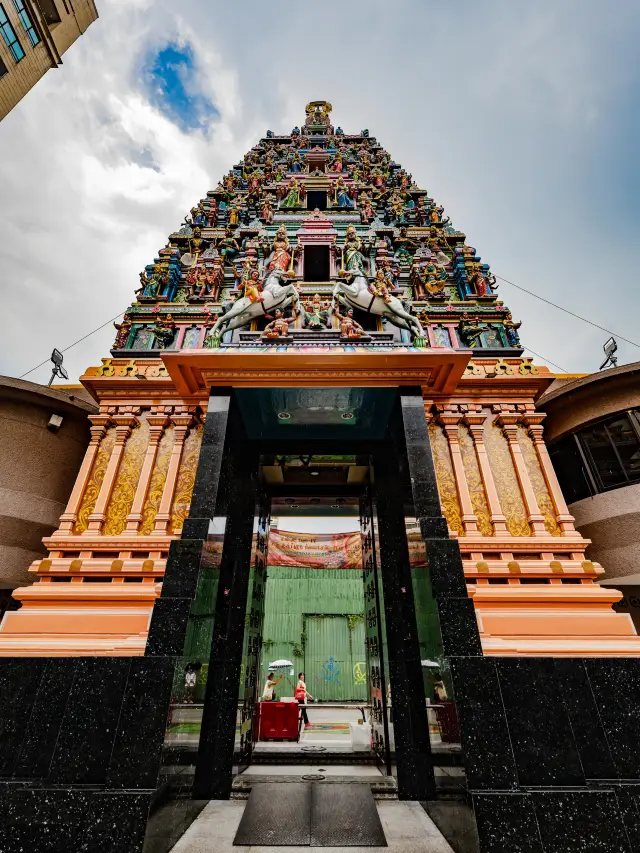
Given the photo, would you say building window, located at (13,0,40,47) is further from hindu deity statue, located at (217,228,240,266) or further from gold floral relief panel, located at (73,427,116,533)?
gold floral relief panel, located at (73,427,116,533)

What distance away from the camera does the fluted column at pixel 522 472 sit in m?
6.25

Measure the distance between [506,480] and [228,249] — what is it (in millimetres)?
8067

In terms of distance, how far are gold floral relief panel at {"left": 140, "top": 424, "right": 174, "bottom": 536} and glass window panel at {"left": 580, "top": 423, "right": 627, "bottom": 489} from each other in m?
7.93

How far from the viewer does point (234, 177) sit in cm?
1301

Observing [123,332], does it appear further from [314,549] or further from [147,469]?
[314,549]

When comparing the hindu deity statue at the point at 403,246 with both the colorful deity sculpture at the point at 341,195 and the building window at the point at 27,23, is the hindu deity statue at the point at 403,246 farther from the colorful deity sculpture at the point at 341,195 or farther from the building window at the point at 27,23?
the building window at the point at 27,23

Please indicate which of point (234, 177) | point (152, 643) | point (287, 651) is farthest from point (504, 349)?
point (287, 651)

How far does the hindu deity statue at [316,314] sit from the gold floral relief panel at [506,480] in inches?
134

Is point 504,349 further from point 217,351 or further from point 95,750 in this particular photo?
point 95,750

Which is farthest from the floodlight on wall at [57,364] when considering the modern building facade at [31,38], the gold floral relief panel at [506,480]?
the gold floral relief panel at [506,480]

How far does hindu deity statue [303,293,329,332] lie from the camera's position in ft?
24.5

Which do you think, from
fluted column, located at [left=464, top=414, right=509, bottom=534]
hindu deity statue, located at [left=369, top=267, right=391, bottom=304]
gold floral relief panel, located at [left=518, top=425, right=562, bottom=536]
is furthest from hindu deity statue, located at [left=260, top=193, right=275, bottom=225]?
gold floral relief panel, located at [left=518, top=425, right=562, bottom=536]

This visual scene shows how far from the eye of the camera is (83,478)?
6.64 meters

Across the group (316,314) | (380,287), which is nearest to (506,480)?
(380,287)
